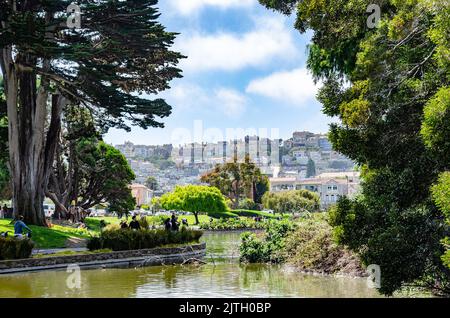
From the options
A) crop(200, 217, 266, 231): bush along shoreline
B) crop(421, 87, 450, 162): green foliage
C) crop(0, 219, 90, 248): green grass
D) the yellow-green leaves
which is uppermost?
the yellow-green leaves

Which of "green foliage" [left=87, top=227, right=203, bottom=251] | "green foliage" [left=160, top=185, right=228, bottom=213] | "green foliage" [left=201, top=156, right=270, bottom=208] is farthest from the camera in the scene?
"green foliage" [left=201, top=156, right=270, bottom=208]

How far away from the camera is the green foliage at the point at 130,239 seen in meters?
22.7

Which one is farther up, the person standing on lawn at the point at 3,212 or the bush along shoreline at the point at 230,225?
the person standing on lawn at the point at 3,212

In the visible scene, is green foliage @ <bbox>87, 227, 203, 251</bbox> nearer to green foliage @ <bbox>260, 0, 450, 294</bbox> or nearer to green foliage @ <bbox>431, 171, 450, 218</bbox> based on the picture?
green foliage @ <bbox>260, 0, 450, 294</bbox>

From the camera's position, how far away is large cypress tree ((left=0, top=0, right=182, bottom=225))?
25.5 meters

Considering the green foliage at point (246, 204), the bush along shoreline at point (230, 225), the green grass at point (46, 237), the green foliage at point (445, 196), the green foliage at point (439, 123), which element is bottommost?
the bush along shoreline at point (230, 225)

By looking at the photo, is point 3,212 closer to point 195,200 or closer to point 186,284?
point 195,200

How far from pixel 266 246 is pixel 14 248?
9731 millimetres

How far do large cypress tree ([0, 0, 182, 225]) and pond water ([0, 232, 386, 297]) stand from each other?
8993 mm

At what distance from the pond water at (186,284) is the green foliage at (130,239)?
252cm

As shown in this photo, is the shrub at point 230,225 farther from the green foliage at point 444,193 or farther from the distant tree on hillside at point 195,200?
the green foliage at point 444,193

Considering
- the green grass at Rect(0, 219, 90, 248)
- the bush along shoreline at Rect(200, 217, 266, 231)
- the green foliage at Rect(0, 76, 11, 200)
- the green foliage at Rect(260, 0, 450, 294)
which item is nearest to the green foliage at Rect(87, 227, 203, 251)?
the green grass at Rect(0, 219, 90, 248)

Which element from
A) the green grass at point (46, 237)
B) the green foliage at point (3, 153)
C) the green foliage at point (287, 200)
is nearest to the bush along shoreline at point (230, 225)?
the green foliage at point (3, 153)

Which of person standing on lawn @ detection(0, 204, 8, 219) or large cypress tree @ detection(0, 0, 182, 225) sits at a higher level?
large cypress tree @ detection(0, 0, 182, 225)
